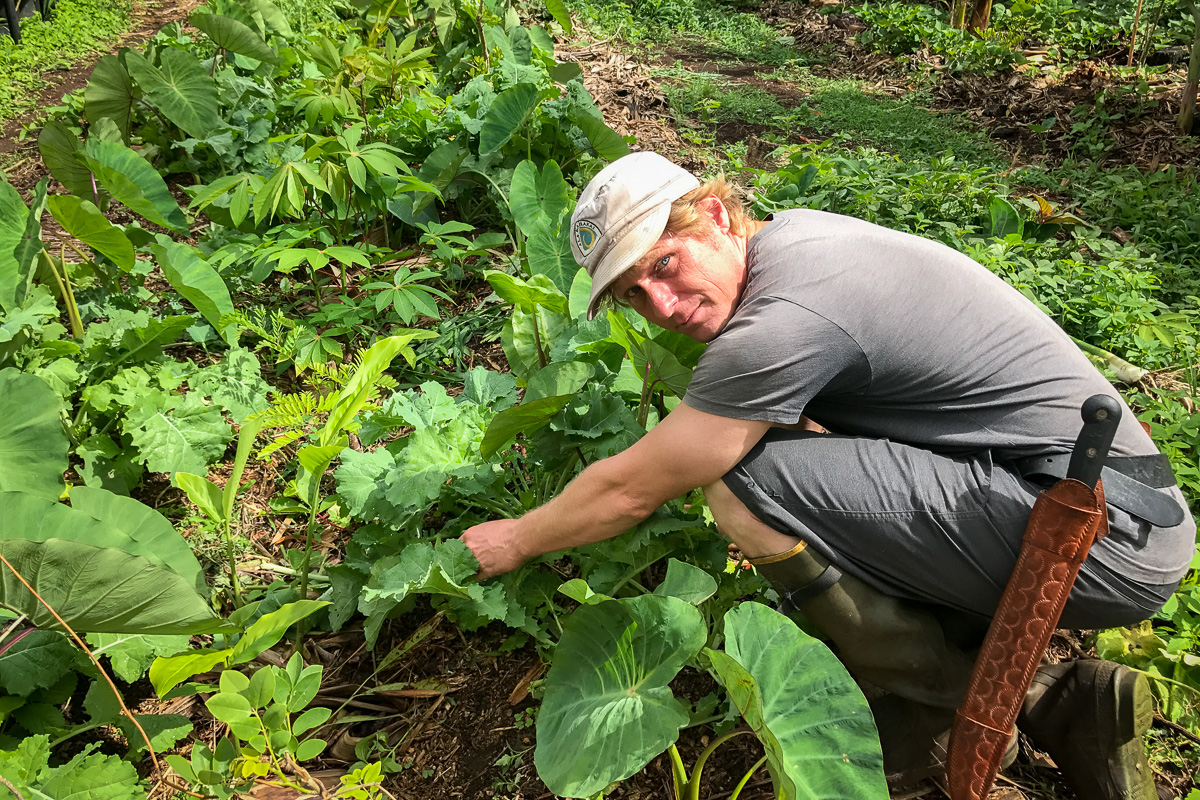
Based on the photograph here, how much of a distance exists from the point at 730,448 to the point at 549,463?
57 centimetres

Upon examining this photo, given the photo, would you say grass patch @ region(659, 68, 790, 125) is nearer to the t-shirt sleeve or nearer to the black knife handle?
the t-shirt sleeve

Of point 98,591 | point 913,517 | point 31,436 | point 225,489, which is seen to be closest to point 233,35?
point 31,436

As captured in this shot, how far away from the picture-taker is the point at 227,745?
1.35 m

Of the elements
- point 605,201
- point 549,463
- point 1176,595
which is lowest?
point 1176,595

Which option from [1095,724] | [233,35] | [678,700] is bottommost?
[1095,724]

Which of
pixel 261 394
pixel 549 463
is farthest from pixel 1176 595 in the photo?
pixel 261 394

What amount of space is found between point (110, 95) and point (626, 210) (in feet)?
9.82

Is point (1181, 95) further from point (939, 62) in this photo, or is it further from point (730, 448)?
point (730, 448)

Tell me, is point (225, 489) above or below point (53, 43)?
below

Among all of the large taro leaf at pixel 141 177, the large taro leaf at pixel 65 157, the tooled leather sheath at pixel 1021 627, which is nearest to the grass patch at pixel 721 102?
the large taro leaf at pixel 141 177

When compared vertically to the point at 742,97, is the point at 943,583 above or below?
below

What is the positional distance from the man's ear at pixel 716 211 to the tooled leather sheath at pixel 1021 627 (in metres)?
0.69

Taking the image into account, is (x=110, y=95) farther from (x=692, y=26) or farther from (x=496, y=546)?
(x=692, y=26)

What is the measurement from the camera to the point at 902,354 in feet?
4.52
